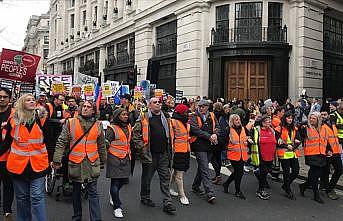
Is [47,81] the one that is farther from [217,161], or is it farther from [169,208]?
[169,208]

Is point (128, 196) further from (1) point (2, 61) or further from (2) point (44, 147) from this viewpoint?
(1) point (2, 61)

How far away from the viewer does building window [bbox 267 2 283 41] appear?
65.9ft

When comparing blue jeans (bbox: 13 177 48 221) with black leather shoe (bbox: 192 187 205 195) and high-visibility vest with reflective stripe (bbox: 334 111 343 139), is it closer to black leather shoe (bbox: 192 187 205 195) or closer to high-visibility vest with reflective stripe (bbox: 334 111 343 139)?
black leather shoe (bbox: 192 187 205 195)

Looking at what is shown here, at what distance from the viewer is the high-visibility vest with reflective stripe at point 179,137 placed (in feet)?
23.4

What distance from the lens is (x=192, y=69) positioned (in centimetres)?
2192

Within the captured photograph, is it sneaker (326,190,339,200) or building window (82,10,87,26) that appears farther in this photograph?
building window (82,10,87,26)

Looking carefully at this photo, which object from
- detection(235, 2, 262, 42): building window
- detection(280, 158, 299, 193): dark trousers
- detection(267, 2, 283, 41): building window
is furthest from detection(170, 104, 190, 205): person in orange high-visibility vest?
detection(267, 2, 283, 41): building window

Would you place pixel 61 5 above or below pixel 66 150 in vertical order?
above

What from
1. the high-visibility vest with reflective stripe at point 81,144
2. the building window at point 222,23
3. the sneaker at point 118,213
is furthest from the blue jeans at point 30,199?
the building window at point 222,23

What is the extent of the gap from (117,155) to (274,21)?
16.4 meters

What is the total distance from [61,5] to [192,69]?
38.5 metres

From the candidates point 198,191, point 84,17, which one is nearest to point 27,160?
point 198,191

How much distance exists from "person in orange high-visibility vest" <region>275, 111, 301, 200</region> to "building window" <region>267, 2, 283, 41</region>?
1288 cm

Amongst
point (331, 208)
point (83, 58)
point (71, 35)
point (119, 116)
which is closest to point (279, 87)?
point (331, 208)
